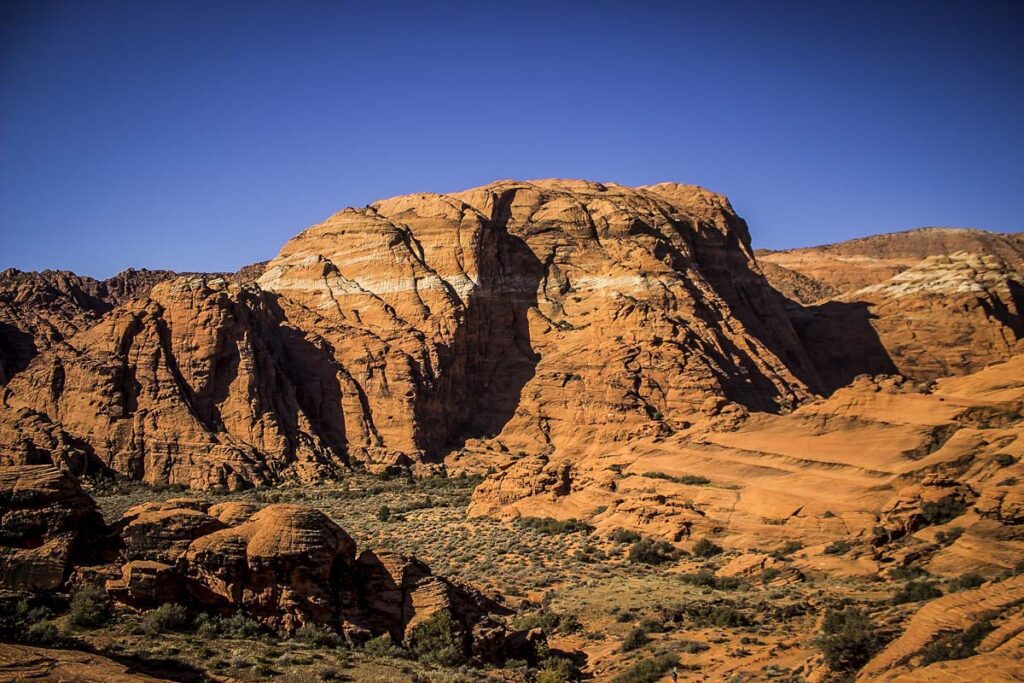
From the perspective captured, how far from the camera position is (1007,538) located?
86.0 feet

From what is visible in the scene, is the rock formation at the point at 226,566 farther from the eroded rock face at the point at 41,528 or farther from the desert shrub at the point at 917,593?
the desert shrub at the point at 917,593

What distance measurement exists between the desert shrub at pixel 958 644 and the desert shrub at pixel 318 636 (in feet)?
40.1

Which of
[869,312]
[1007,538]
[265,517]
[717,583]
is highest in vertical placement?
[869,312]

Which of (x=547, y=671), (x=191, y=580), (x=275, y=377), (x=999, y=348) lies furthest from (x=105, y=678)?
(x=999, y=348)

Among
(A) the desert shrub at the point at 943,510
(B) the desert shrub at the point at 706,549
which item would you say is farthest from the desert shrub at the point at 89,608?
(A) the desert shrub at the point at 943,510

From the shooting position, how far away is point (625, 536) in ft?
121

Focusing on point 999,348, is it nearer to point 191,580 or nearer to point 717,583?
point 717,583

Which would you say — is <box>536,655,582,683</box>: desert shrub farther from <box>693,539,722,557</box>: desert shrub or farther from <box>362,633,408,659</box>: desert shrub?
<box>693,539,722,557</box>: desert shrub

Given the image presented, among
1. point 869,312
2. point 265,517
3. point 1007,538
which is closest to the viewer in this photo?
point 265,517

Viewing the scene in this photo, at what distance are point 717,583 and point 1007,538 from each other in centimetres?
896

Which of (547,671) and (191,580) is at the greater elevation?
(191,580)

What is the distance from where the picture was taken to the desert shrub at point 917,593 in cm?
2409

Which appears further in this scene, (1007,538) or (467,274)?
(467,274)

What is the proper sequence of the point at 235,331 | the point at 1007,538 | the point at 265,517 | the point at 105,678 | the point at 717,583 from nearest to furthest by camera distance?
the point at 105,678, the point at 265,517, the point at 1007,538, the point at 717,583, the point at 235,331
